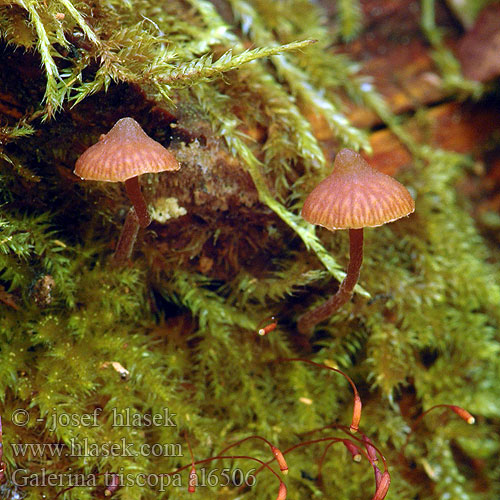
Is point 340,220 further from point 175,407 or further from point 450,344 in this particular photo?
point 450,344

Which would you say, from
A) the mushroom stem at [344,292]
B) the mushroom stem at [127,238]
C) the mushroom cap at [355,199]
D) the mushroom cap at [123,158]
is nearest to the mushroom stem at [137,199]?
the mushroom stem at [127,238]

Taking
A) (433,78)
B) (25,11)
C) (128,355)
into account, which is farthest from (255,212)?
(433,78)

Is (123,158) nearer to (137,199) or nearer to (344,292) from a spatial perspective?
(137,199)

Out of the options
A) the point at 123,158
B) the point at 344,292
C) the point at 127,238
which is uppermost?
the point at 123,158

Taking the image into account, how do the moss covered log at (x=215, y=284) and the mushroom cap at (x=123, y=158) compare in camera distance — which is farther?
the moss covered log at (x=215, y=284)

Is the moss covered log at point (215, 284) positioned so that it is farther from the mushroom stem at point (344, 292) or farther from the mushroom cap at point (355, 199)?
the mushroom cap at point (355, 199)

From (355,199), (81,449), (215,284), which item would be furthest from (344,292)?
(81,449)
